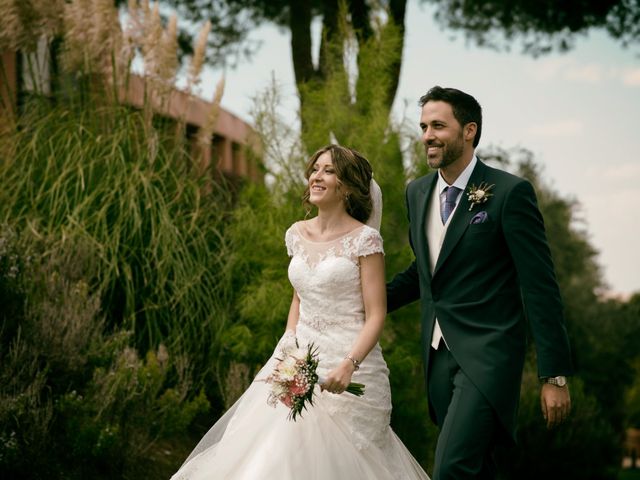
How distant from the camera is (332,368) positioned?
423 cm

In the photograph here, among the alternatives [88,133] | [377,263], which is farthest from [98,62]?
[377,263]

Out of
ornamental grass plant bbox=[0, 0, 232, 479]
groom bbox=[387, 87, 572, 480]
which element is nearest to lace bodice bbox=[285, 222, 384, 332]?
groom bbox=[387, 87, 572, 480]

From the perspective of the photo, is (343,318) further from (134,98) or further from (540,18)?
(540,18)

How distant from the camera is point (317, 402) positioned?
4113 millimetres

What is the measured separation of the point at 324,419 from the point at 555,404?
1080mm

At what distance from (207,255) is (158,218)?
495 millimetres

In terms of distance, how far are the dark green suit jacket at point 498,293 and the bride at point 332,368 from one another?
0.43 m

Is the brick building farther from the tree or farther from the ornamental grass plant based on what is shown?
the tree

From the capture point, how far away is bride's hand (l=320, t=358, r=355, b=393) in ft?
12.1

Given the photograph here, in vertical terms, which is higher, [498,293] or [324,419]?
[498,293]

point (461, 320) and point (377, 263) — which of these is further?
point (377, 263)

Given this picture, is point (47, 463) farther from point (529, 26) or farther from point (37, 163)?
point (529, 26)

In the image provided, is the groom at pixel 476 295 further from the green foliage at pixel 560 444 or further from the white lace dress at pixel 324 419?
the green foliage at pixel 560 444

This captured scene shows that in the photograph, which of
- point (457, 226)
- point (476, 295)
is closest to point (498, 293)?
point (476, 295)
